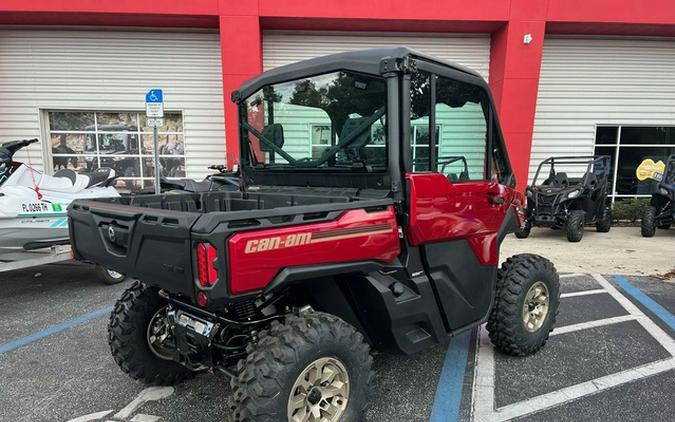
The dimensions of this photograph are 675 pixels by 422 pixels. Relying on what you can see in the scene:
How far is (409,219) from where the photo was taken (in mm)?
2650

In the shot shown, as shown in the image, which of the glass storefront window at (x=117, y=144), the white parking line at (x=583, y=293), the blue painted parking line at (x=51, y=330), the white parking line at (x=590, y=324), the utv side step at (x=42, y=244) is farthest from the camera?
the glass storefront window at (x=117, y=144)

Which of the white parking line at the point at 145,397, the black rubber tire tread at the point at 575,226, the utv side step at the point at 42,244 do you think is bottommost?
the white parking line at the point at 145,397

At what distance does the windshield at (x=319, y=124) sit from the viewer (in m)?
2.71

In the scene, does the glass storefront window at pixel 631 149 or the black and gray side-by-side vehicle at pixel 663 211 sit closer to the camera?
the black and gray side-by-side vehicle at pixel 663 211

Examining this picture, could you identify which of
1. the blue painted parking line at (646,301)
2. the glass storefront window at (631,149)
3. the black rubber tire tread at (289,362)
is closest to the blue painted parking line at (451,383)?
the black rubber tire tread at (289,362)

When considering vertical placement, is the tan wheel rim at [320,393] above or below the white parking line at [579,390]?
above

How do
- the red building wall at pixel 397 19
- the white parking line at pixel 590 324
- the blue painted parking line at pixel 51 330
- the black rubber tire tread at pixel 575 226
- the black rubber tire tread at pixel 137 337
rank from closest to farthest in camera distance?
the black rubber tire tread at pixel 137 337 → the blue painted parking line at pixel 51 330 → the white parking line at pixel 590 324 → the black rubber tire tread at pixel 575 226 → the red building wall at pixel 397 19

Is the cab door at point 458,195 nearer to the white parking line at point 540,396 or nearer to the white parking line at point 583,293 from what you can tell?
the white parking line at point 540,396

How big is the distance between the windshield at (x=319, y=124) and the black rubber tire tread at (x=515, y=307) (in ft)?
5.27

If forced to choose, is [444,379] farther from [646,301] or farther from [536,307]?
[646,301]

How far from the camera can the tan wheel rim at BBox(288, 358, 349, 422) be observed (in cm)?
224

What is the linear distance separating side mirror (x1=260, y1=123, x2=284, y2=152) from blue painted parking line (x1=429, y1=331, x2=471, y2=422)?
2175 millimetres

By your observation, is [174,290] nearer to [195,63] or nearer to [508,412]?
[508,412]

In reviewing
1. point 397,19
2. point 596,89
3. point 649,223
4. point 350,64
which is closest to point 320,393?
point 350,64
